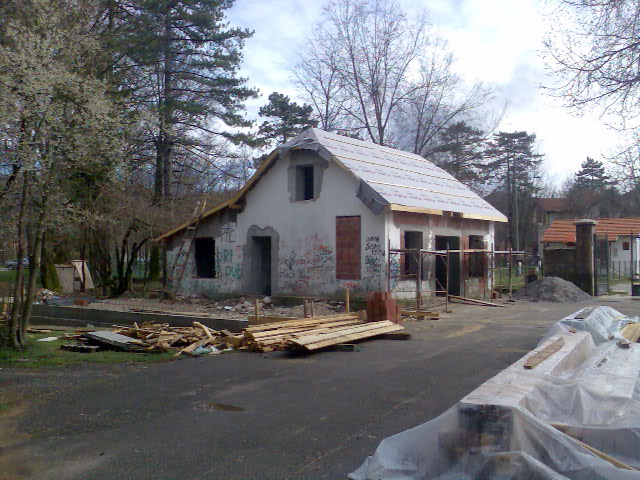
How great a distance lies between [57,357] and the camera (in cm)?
1102

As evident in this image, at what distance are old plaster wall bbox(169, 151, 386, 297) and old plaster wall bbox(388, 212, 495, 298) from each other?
25.5 inches

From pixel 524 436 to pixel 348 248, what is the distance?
1503 centimetres

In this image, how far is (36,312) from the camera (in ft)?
65.4

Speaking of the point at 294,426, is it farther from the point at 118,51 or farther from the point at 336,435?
the point at 118,51

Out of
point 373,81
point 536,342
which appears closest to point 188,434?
point 536,342

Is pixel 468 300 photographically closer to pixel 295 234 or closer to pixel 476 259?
pixel 476 259

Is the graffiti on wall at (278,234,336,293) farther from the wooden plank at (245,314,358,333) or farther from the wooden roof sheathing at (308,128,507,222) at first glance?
the wooden plank at (245,314,358,333)

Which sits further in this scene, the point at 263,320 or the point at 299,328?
the point at 263,320

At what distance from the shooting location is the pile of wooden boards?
11.5 metres

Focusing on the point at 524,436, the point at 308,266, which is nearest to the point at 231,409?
the point at 524,436

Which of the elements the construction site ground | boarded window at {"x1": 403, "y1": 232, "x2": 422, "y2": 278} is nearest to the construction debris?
the construction site ground

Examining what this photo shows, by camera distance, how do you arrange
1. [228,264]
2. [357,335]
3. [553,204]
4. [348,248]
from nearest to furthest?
1. [357,335]
2. [348,248]
3. [228,264]
4. [553,204]

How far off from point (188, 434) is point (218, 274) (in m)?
17.2

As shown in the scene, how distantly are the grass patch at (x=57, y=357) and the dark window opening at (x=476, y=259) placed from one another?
1504 cm
